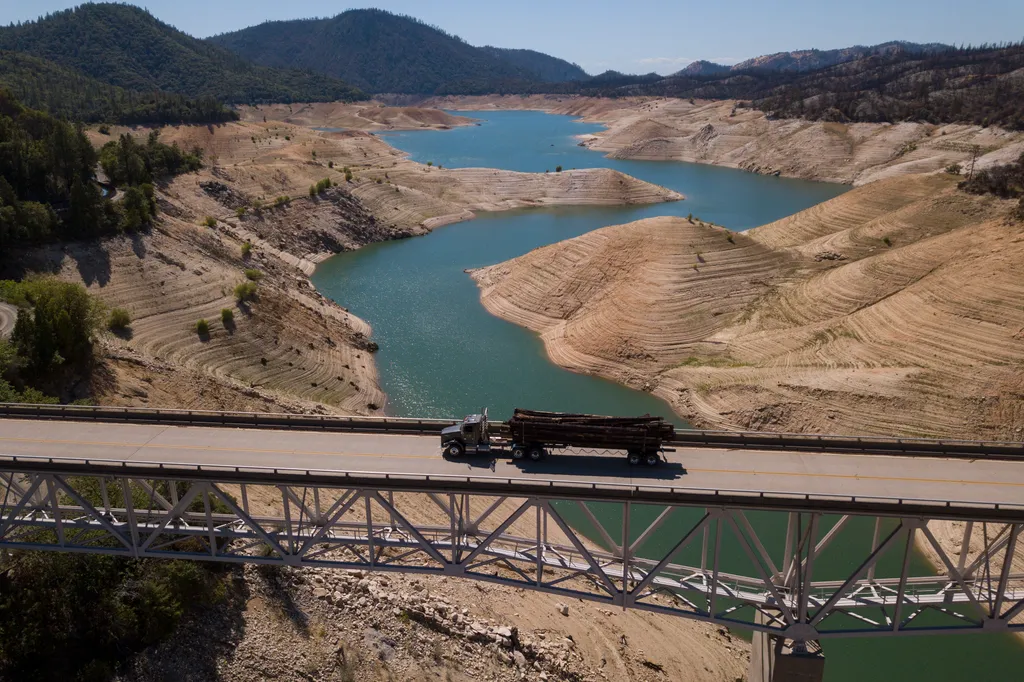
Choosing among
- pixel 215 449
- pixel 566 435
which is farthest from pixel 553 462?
pixel 215 449

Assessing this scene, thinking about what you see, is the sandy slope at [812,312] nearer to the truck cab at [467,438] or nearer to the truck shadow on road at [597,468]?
the truck shadow on road at [597,468]

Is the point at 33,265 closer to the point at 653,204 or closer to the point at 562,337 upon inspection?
the point at 562,337

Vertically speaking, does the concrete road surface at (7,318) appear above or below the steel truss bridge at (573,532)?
above

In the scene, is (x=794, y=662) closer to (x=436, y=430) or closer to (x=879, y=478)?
(x=879, y=478)

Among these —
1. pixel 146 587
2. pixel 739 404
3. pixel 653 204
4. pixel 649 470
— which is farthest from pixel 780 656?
pixel 653 204

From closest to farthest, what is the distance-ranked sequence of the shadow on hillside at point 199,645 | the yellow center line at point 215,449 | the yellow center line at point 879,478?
the yellow center line at point 879,478 → the shadow on hillside at point 199,645 → the yellow center line at point 215,449

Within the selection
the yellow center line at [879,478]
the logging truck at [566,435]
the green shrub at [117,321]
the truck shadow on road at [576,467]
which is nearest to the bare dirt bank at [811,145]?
the yellow center line at [879,478]
